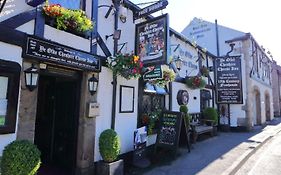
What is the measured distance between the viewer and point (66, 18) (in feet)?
16.0

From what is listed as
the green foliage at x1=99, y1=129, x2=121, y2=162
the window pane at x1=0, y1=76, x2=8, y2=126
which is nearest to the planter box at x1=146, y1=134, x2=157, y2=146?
the green foliage at x1=99, y1=129, x2=121, y2=162

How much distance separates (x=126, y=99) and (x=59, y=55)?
8.52 ft

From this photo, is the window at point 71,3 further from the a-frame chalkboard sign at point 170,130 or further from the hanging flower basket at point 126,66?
the a-frame chalkboard sign at point 170,130

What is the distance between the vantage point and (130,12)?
7270 millimetres

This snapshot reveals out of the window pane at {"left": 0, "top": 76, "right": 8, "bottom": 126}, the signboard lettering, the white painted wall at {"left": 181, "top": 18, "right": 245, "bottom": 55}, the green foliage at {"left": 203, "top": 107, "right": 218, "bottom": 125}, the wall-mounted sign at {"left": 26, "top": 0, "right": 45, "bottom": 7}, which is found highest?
the white painted wall at {"left": 181, "top": 18, "right": 245, "bottom": 55}

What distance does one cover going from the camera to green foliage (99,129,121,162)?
5.48 meters

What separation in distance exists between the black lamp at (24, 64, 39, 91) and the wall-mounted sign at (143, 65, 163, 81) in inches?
139

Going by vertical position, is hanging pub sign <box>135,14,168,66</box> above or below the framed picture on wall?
above

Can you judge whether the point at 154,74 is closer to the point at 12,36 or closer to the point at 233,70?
the point at 12,36

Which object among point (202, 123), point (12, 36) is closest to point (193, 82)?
point (202, 123)

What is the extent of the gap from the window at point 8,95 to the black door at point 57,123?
1.73 m

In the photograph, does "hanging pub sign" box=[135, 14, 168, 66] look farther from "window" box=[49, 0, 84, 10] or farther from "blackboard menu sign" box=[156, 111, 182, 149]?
"blackboard menu sign" box=[156, 111, 182, 149]

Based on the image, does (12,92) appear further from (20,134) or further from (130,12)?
(130,12)

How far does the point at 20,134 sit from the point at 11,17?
82.5 inches
